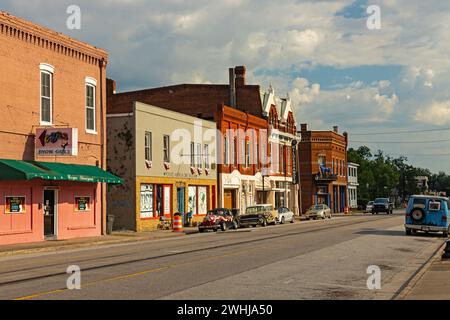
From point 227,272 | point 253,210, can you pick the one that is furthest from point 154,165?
point 227,272

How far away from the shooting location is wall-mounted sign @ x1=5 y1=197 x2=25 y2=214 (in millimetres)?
26281

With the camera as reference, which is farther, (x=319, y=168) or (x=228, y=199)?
(x=319, y=168)

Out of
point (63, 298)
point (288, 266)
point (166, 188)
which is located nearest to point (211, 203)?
point (166, 188)

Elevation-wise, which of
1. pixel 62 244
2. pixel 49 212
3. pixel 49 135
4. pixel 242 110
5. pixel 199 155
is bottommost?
pixel 62 244

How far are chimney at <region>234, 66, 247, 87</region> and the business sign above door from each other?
3747 centimetres

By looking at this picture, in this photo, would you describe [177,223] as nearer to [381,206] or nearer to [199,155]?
[199,155]

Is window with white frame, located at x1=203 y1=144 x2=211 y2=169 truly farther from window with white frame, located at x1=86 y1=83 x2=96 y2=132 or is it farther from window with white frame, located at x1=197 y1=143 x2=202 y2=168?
window with white frame, located at x1=86 y1=83 x2=96 y2=132

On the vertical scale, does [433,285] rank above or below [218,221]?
below

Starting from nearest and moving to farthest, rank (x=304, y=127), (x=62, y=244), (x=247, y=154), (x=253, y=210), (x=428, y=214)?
1. (x=62, y=244)
2. (x=428, y=214)
3. (x=253, y=210)
4. (x=247, y=154)
5. (x=304, y=127)

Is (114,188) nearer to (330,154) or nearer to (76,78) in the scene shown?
(76,78)

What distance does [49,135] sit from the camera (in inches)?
1087

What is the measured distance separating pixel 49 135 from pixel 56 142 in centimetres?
43

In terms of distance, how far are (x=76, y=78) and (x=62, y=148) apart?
5.38 metres
